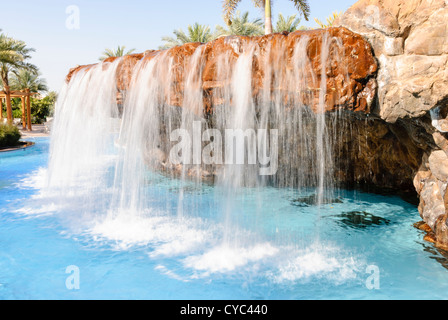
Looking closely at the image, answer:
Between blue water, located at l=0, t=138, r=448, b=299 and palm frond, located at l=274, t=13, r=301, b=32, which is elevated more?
palm frond, located at l=274, t=13, r=301, b=32

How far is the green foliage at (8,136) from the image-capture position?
59.3 ft

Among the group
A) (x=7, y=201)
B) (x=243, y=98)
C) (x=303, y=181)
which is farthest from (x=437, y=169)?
(x=7, y=201)

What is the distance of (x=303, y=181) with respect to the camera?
367 inches

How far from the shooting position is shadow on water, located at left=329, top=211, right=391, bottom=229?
6291 millimetres

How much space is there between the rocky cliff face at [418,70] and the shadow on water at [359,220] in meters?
0.98

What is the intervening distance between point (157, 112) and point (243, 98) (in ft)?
7.87

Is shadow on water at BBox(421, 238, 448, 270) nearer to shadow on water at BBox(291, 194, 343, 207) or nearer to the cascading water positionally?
the cascading water

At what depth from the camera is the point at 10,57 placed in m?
26.4

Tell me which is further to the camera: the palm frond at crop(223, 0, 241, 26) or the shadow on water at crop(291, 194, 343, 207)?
the palm frond at crop(223, 0, 241, 26)
